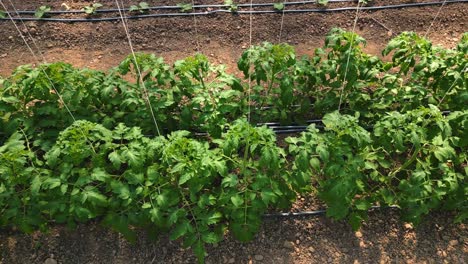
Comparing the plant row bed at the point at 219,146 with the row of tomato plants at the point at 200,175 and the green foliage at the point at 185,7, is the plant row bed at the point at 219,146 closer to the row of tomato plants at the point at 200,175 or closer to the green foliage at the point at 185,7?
the row of tomato plants at the point at 200,175

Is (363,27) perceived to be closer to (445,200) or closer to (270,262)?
(445,200)

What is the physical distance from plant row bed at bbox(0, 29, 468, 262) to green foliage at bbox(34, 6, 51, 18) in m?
1.79

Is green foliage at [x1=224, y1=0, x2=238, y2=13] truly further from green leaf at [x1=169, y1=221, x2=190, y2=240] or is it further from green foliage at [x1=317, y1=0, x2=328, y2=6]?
green leaf at [x1=169, y1=221, x2=190, y2=240]

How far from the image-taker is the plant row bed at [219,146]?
9.69 feet

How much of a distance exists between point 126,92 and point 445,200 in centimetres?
250

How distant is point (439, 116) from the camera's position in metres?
3.02

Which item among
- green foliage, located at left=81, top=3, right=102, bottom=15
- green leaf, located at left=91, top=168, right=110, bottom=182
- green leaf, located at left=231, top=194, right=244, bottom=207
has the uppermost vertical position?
green foliage, located at left=81, top=3, right=102, bottom=15

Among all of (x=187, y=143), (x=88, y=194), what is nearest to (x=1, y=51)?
(x=88, y=194)

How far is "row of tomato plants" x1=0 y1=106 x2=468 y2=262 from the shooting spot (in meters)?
2.92

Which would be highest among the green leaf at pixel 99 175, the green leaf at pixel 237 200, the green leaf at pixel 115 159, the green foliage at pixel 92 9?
the green foliage at pixel 92 9

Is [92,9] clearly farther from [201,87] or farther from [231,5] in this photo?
[201,87]

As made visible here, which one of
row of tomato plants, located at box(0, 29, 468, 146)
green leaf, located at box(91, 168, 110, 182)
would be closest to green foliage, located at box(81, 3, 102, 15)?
row of tomato plants, located at box(0, 29, 468, 146)

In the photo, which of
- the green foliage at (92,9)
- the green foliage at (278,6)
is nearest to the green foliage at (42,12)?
the green foliage at (92,9)

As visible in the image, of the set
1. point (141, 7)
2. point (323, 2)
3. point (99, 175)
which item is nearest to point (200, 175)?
point (99, 175)
